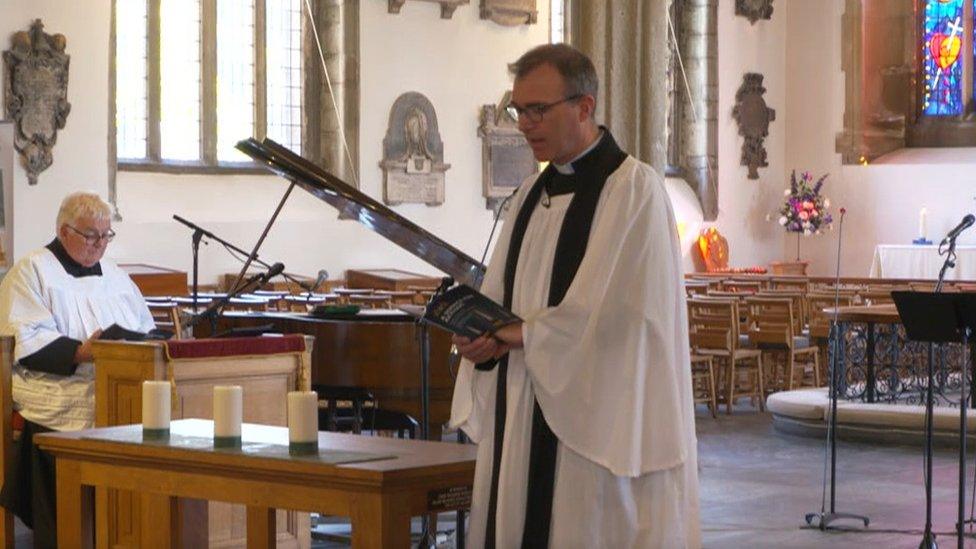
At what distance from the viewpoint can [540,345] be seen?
13.0 ft

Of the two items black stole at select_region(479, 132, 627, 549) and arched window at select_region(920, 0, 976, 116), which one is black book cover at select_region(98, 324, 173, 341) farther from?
arched window at select_region(920, 0, 976, 116)

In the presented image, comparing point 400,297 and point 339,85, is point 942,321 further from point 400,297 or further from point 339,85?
point 339,85

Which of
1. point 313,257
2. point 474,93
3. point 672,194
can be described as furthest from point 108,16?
point 672,194

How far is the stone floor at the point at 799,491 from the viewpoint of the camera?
786 cm

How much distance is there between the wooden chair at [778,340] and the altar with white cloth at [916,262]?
8077 millimetres

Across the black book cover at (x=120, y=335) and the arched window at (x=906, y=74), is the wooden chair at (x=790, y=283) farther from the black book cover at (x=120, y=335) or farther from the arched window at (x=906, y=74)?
the black book cover at (x=120, y=335)

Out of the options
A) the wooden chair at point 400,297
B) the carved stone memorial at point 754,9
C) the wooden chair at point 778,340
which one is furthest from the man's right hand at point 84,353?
the carved stone memorial at point 754,9

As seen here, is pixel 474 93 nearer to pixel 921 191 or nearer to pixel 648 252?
pixel 921 191

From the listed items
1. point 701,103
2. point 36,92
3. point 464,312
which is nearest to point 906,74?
point 701,103

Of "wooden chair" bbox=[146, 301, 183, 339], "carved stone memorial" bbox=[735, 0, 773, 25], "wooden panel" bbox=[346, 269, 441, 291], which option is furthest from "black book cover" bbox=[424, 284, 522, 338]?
"carved stone memorial" bbox=[735, 0, 773, 25]

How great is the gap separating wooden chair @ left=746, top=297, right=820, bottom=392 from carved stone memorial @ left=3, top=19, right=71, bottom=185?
5.96 meters

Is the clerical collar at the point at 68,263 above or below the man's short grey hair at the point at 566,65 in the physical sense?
below

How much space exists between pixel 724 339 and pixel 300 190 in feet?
16.4

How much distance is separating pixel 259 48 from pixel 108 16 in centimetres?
256
